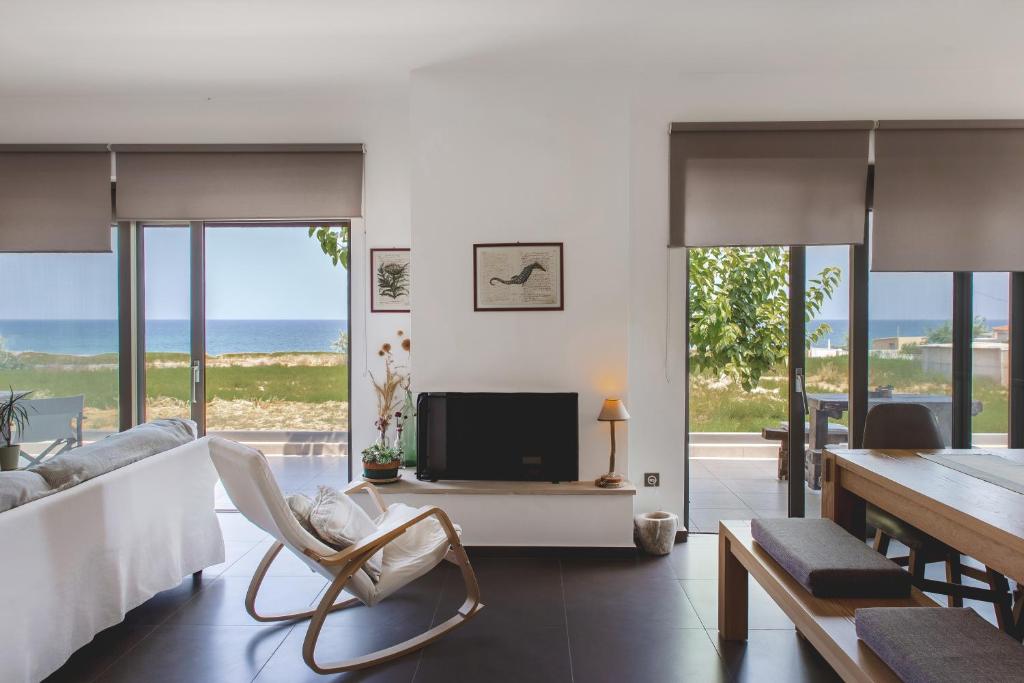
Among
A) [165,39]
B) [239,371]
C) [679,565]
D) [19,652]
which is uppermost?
[165,39]

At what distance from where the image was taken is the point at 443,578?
11.2ft

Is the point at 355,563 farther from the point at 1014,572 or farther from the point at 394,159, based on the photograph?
the point at 394,159

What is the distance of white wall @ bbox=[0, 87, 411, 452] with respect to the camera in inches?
173

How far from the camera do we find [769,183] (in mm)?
4020

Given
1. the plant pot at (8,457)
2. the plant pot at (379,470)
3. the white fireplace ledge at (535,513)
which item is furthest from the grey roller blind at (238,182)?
the white fireplace ledge at (535,513)

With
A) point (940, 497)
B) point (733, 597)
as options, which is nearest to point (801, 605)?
point (940, 497)

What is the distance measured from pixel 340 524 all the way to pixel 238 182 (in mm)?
2810

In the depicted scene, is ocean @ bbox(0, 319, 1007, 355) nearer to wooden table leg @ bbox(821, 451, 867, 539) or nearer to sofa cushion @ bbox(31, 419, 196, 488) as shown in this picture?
sofa cushion @ bbox(31, 419, 196, 488)

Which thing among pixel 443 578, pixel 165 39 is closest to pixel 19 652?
pixel 443 578

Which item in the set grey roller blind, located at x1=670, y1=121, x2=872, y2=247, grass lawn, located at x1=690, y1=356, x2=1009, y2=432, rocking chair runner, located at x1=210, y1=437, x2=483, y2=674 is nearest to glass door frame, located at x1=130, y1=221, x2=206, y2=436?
rocking chair runner, located at x1=210, y1=437, x2=483, y2=674

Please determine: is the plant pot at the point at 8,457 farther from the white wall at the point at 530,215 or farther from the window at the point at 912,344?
the window at the point at 912,344

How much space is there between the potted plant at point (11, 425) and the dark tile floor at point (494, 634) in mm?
1019

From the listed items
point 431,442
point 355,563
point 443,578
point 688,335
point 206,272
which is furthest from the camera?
point 206,272

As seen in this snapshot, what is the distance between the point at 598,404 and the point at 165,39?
10.3ft
